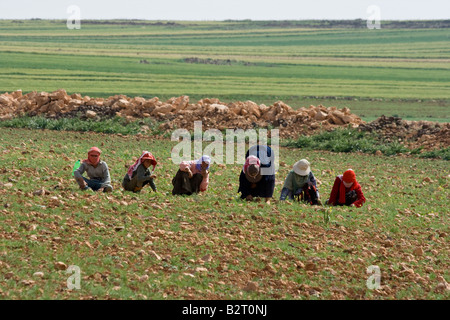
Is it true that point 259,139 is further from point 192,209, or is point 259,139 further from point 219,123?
point 192,209

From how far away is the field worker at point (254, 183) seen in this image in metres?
12.8

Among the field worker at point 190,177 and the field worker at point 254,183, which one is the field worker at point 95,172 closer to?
the field worker at point 190,177

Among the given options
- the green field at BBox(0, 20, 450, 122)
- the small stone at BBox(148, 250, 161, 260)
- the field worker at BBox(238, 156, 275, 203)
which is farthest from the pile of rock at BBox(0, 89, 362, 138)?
the small stone at BBox(148, 250, 161, 260)

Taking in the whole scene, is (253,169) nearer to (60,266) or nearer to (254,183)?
(254,183)

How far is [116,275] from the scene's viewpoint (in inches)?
338

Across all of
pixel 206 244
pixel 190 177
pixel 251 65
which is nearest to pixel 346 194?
pixel 190 177

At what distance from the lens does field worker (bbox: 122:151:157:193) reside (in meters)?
12.9

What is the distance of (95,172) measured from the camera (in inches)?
515

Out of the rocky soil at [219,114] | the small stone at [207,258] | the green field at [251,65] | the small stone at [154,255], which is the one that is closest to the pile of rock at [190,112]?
the rocky soil at [219,114]

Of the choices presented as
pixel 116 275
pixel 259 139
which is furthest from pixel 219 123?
pixel 116 275

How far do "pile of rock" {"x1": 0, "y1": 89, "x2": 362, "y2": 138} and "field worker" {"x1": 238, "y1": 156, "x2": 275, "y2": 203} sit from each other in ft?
45.1

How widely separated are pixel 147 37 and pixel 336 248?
129 meters

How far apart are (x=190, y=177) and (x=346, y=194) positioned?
2857mm
